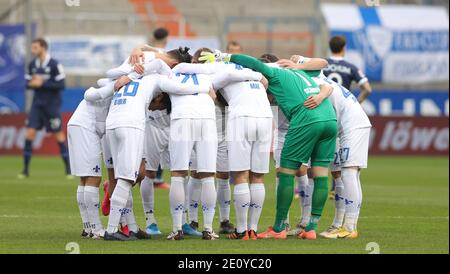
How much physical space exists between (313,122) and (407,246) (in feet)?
5.67

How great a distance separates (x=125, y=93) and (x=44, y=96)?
38.9ft

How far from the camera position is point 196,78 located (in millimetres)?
13055

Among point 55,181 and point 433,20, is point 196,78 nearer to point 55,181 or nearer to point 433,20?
point 55,181

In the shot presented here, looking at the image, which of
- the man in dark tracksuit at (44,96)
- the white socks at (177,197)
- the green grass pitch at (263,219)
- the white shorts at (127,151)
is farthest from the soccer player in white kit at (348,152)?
the man in dark tracksuit at (44,96)

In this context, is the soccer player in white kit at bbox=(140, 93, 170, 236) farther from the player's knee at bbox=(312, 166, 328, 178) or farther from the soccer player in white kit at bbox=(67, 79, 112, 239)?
the player's knee at bbox=(312, 166, 328, 178)

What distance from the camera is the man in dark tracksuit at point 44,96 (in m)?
24.0

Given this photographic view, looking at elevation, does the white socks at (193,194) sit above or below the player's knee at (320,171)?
below

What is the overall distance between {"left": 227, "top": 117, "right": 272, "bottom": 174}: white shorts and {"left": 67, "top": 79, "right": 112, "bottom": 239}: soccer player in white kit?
1493mm

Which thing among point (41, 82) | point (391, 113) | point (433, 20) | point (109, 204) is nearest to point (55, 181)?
point (41, 82)

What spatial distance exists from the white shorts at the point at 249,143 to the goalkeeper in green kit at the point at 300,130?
0.77 feet

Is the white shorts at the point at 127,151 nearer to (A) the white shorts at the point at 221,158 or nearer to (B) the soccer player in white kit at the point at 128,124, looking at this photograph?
(B) the soccer player in white kit at the point at 128,124

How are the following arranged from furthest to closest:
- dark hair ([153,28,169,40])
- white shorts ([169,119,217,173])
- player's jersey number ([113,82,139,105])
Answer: dark hair ([153,28,169,40]) < white shorts ([169,119,217,173]) < player's jersey number ([113,82,139,105])

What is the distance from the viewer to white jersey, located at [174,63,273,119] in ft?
43.0

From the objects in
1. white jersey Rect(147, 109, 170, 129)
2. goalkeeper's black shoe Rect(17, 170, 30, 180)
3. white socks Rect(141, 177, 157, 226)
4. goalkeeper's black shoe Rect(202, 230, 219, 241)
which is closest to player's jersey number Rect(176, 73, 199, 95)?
white jersey Rect(147, 109, 170, 129)
